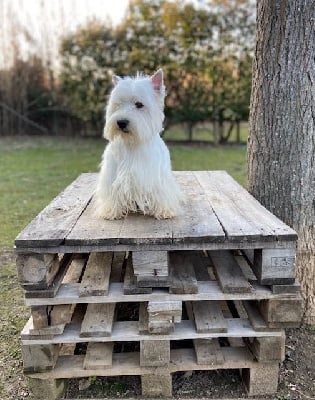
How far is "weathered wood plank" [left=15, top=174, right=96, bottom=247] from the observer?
1.96 m

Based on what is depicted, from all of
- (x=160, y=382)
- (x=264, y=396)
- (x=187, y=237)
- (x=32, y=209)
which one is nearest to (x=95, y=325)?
(x=160, y=382)

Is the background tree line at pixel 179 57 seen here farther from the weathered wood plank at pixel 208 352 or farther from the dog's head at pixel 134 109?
the weathered wood plank at pixel 208 352

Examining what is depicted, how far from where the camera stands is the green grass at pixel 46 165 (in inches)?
217

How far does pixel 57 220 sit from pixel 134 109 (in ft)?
2.52

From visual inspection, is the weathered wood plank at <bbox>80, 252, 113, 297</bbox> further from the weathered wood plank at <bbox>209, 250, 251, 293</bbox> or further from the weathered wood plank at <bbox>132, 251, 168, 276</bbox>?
the weathered wood plank at <bbox>209, 250, 251, 293</bbox>

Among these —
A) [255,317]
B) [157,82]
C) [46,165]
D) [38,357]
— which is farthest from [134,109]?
[46,165]

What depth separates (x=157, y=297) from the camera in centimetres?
204

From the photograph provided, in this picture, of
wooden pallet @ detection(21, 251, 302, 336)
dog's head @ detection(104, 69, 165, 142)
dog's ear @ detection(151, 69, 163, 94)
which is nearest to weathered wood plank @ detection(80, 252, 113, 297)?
wooden pallet @ detection(21, 251, 302, 336)

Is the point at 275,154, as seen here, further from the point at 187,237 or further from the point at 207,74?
the point at 207,74

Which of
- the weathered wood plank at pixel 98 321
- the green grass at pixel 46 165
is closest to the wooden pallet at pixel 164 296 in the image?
the weathered wood plank at pixel 98 321

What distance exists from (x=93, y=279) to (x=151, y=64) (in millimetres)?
9751

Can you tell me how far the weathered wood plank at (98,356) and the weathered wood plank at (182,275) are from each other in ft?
1.69

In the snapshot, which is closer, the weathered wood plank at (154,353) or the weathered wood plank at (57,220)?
the weathered wood plank at (57,220)

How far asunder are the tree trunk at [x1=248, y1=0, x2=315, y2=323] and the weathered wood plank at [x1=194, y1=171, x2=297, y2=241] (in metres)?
0.24
